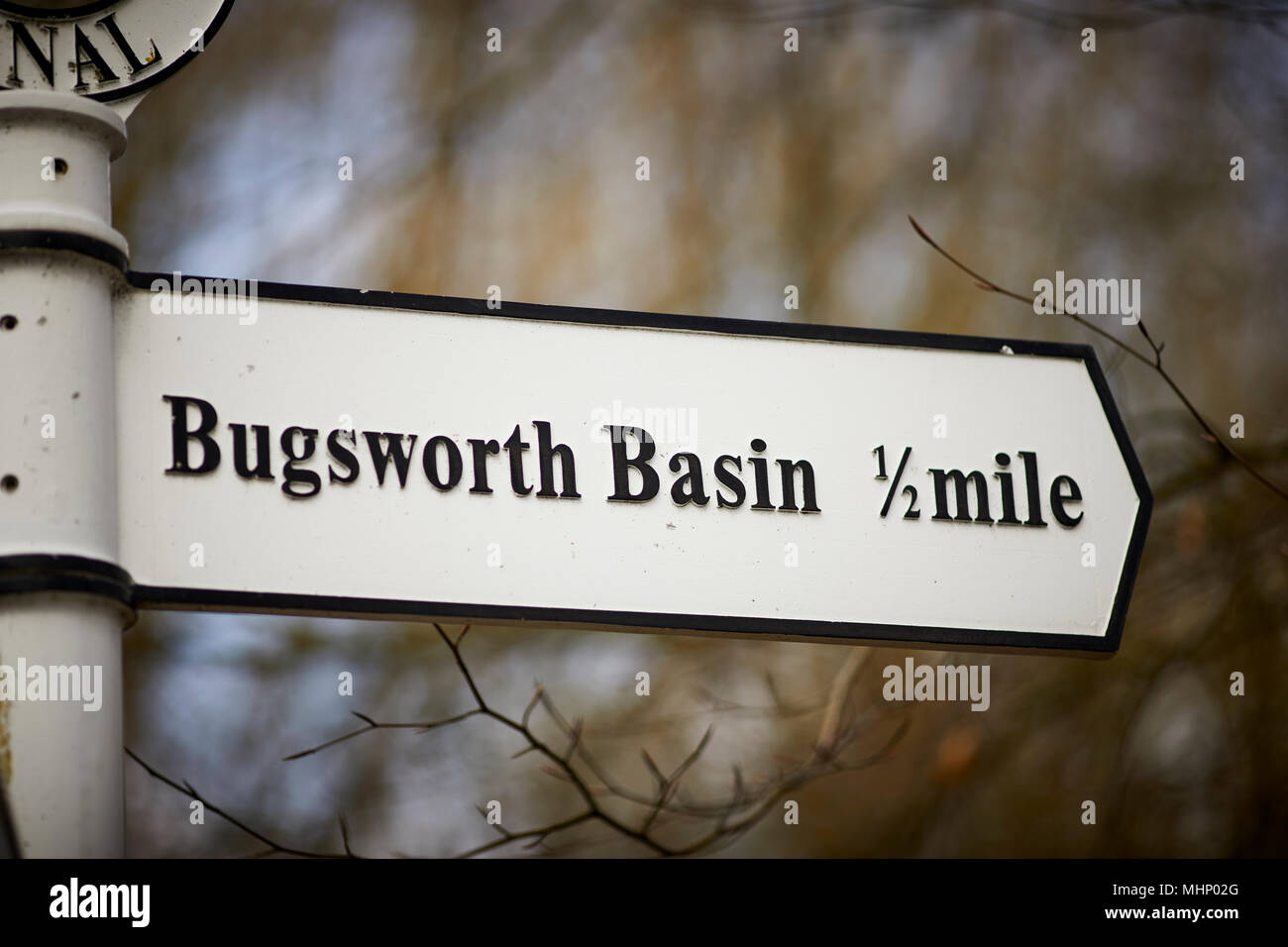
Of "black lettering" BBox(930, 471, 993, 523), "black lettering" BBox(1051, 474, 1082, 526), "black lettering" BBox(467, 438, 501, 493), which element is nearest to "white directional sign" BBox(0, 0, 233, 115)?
"black lettering" BBox(467, 438, 501, 493)

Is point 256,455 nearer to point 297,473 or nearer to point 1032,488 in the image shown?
point 297,473

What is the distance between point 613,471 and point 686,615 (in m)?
0.14

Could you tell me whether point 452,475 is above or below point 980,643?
above

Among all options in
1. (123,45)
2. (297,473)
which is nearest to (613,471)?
(297,473)

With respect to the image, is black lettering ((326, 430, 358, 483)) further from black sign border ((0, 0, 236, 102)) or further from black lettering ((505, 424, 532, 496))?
black sign border ((0, 0, 236, 102))

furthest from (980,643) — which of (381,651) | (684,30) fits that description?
(684,30)

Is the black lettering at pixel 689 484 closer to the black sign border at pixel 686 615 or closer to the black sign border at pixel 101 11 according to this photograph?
the black sign border at pixel 686 615

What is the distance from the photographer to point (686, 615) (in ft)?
4.48

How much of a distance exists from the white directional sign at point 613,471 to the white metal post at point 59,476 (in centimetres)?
5

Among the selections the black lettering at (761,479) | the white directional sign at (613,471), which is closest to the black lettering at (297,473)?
the white directional sign at (613,471)
